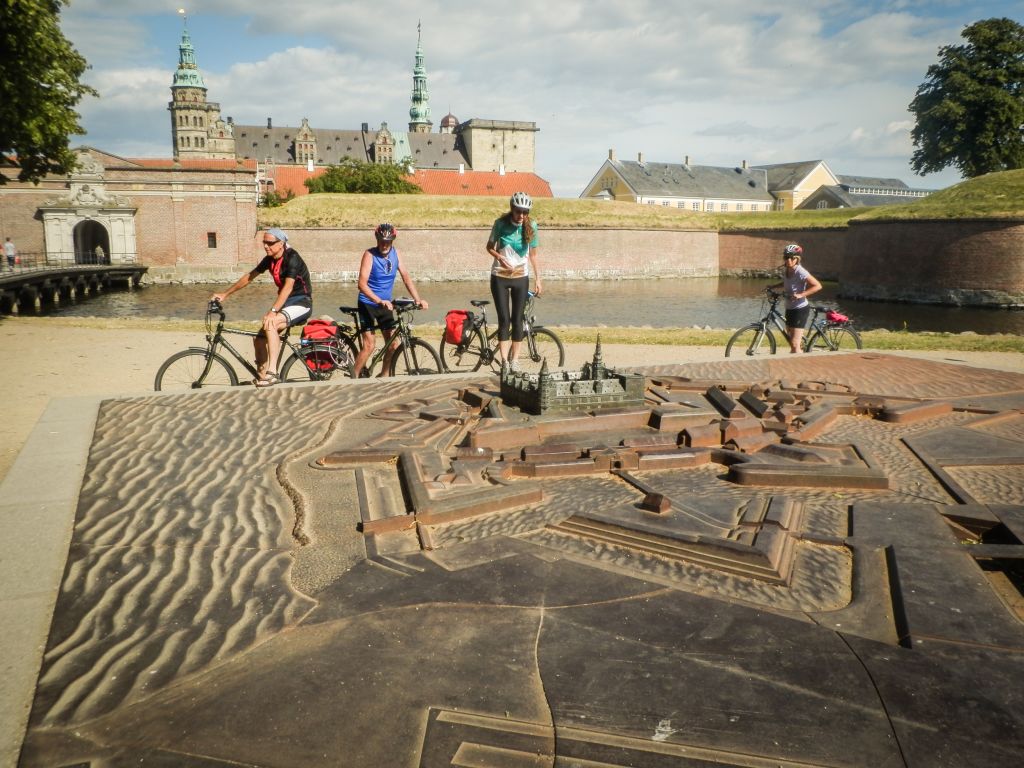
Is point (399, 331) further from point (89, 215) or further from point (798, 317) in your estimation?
point (89, 215)

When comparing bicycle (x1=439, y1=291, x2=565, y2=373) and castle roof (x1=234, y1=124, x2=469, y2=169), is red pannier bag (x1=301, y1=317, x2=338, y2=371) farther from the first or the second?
castle roof (x1=234, y1=124, x2=469, y2=169)

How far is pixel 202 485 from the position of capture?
407 cm

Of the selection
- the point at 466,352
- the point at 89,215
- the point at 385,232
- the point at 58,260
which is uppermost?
the point at 89,215

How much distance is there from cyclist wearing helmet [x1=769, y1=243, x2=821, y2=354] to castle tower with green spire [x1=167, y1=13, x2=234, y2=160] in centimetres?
9459

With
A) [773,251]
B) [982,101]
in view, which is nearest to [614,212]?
[773,251]

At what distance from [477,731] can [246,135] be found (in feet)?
361

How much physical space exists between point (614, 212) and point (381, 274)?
48.5 metres

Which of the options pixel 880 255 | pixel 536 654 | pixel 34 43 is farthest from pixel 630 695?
pixel 880 255

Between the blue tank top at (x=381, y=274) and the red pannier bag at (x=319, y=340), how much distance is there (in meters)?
0.49

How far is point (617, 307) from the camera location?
30.8 meters

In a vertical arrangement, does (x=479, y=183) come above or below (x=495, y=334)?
above

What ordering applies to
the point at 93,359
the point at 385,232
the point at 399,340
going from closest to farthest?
the point at 385,232 → the point at 399,340 → the point at 93,359

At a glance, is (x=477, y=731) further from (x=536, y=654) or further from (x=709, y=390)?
(x=709, y=390)

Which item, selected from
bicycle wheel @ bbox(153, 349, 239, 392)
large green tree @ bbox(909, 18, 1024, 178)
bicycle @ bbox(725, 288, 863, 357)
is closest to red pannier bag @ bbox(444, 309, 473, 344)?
bicycle wheel @ bbox(153, 349, 239, 392)
